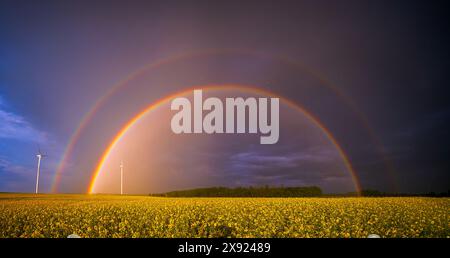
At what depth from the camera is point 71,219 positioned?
2302 centimetres

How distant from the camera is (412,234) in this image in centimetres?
1728
